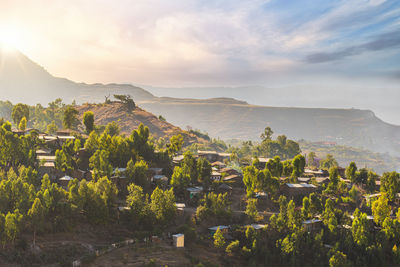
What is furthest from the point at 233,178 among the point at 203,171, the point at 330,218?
the point at 330,218

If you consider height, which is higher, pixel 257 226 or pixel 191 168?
pixel 191 168

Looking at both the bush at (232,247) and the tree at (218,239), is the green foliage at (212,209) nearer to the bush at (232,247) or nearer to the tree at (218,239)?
the tree at (218,239)

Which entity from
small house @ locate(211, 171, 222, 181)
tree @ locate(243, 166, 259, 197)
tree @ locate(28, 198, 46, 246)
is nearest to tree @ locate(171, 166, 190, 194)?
small house @ locate(211, 171, 222, 181)

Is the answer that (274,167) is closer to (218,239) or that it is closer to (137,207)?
(218,239)

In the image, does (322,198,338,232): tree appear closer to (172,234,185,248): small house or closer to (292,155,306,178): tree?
(292,155,306,178): tree

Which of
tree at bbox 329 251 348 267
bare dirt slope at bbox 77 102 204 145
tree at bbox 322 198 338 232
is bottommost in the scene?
tree at bbox 329 251 348 267

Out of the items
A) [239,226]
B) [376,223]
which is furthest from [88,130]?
[376,223]
